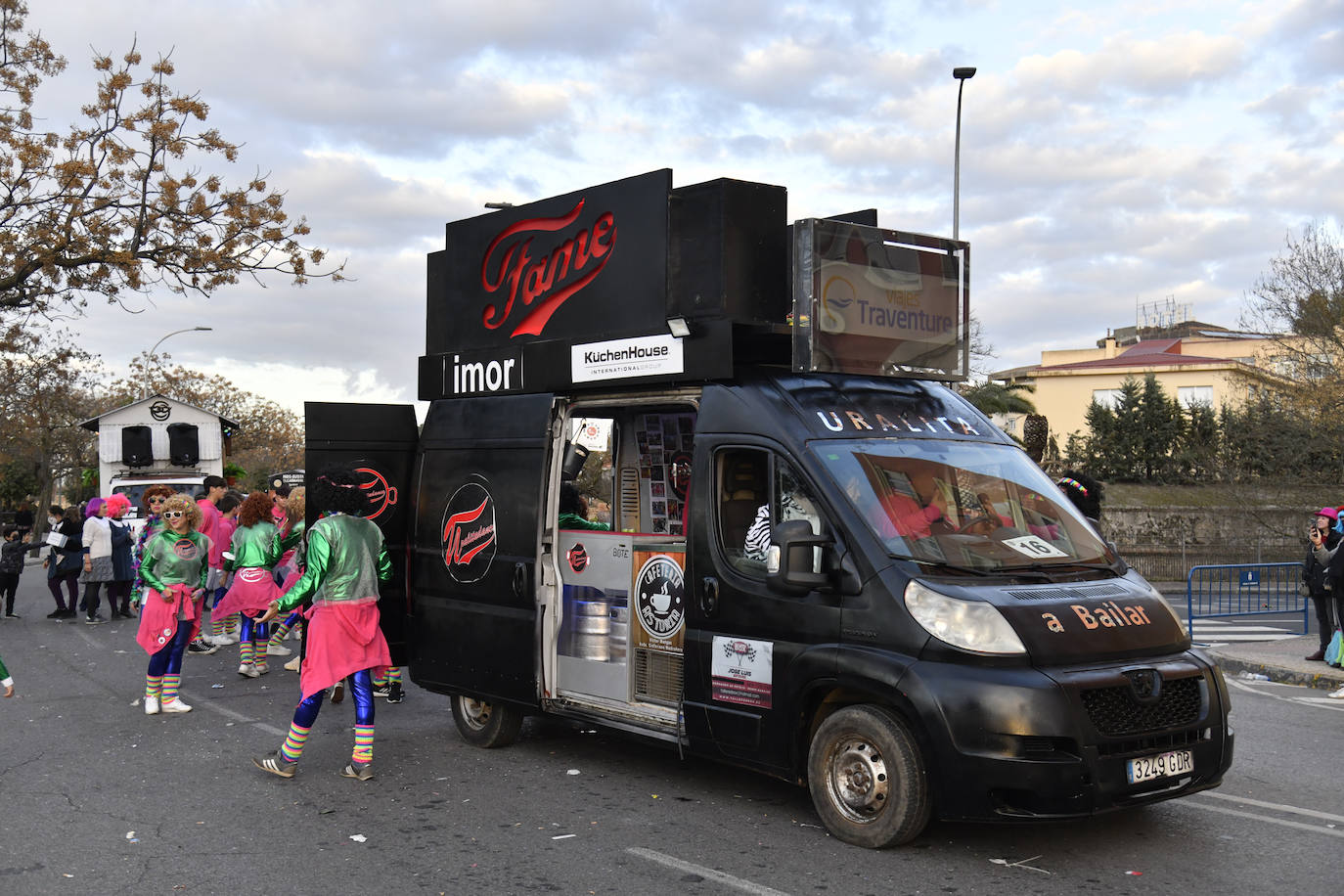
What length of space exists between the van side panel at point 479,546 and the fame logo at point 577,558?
0.98ft

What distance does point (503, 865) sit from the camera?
18.2ft

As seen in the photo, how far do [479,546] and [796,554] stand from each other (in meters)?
2.94

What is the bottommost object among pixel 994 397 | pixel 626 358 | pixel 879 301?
pixel 626 358

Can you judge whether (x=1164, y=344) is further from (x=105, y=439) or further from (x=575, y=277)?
(x=575, y=277)

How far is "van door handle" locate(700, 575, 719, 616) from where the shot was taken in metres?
6.32

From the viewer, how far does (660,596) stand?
7105 millimetres

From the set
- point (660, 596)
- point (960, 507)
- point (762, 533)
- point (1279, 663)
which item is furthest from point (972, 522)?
point (1279, 663)

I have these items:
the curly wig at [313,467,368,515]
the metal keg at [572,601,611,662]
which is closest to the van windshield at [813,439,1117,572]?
the metal keg at [572,601,611,662]

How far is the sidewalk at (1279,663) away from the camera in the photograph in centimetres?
1206

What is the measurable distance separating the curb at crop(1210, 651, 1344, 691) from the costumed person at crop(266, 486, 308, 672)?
8.70 metres

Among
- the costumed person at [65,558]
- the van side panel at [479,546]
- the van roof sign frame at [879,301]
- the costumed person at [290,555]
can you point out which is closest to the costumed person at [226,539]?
the costumed person at [290,555]

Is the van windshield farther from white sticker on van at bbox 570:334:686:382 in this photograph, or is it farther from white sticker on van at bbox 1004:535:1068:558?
white sticker on van at bbox 570:334:686:382

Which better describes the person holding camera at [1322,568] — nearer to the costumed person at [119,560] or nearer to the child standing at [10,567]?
the costumed person at [119,560]

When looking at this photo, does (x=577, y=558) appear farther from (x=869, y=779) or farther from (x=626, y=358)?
(x=869, y=779)
